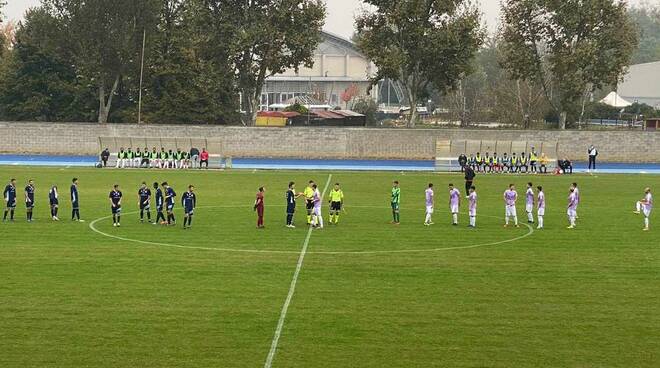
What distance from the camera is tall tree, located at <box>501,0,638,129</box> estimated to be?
71.6m

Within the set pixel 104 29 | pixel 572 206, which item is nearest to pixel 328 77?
pixel 104 29

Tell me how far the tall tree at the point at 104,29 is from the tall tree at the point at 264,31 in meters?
5.41

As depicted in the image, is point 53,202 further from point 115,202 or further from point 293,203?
point 293,203

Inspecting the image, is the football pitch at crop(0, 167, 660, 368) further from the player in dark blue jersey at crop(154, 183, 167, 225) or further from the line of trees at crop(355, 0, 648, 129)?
the line of trees at crop(355, 0, 648, 129)

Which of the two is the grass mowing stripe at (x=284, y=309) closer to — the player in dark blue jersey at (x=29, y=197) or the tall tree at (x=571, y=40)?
the player in dark blue jersey at (x=29, y=197)

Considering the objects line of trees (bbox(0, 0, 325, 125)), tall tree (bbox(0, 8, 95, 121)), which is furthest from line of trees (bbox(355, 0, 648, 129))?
tall tree (bbox(0, 8, 95, 121))

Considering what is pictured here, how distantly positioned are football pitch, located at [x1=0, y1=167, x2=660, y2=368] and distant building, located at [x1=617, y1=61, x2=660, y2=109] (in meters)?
89.9

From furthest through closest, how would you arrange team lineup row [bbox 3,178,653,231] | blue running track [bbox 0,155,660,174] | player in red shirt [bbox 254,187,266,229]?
blue running track [bbox 0,155,660,174] < team lineup row [bbox 3,178,653,231] < player in red shirt [bbox 254,187,266,229]

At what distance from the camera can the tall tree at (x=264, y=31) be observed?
75.6m

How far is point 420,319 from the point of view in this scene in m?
20.6

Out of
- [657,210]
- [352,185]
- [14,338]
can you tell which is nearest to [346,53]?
[352,185]

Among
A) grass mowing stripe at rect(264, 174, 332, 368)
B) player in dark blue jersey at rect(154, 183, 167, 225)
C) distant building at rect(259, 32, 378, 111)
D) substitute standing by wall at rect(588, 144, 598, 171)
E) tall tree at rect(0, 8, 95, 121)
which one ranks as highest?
distant building at rect(259, 32, 378, 111)

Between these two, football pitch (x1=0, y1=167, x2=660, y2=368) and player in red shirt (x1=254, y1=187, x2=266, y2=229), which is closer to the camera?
football pitch (x1=0, y1=167, x2=660, y2=368)

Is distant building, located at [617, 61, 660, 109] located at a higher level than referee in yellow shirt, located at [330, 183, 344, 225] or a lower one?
higher
